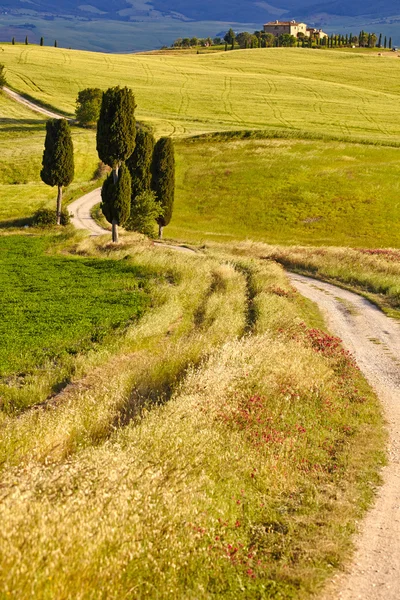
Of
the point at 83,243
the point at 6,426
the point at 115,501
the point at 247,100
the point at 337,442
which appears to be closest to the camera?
the point at 115,501

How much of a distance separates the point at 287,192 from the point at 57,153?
1127 inches

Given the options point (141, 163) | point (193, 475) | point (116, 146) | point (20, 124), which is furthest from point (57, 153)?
point (193, 475)

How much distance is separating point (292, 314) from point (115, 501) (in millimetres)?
17891

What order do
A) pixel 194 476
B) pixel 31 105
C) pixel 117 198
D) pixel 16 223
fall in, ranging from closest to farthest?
pixel 194 476 < pixel 117 198 < pixel 16 223 < pixel 31 105

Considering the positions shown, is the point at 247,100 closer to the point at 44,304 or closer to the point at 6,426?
the point at 44,304

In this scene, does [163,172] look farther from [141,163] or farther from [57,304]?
[57,304]

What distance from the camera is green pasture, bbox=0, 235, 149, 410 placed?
65.9ft

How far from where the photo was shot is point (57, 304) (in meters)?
26.7

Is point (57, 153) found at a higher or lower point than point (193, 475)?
higher

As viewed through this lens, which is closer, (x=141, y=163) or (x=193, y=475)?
(x=193, y=475)

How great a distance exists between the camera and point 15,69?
12850 cm

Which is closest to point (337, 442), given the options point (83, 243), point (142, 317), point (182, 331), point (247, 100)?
point (182, 331)

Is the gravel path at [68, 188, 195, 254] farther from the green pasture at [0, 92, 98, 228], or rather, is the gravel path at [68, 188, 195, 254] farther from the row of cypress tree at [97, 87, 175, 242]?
the row of cypress tree at [97, 87, 175, 242]

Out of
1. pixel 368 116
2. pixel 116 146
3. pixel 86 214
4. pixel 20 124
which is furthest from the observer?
pixel 368 116
